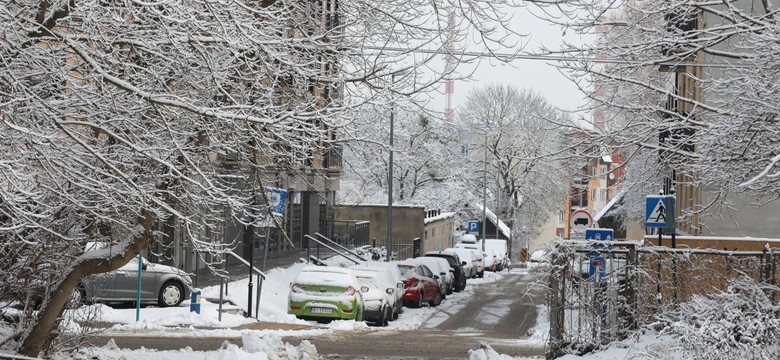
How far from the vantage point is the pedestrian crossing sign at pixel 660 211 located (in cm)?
2008

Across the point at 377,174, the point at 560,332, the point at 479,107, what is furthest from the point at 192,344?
the point at 479,107

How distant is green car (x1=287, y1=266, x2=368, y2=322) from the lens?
930 inches

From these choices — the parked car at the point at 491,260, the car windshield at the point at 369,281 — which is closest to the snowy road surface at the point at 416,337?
the car windshield at the point at 369,281

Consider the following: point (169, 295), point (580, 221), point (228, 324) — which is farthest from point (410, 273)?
point (228, 324)

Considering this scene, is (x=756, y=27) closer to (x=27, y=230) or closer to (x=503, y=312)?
(x=27, y=230)

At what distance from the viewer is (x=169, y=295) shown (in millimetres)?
24734

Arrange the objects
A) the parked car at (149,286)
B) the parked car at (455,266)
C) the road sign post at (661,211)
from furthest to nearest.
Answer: the parked car at (455,266) → the parked car at (149,286) → the road sign post at (661,211)

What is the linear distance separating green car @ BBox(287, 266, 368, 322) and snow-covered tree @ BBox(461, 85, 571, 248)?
54740 millimetres

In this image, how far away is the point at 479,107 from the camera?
81812mm

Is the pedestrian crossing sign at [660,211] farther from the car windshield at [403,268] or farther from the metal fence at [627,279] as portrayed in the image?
the car windshield at [403,268]

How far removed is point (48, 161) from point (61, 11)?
4.54ft

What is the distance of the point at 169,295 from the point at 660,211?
10.8 m

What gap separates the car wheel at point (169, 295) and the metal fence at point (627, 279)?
42.3 ft

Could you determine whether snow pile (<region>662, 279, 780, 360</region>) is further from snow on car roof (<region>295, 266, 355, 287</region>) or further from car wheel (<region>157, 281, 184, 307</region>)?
car wheel (<region>157, 281, 184, 307</region>)
